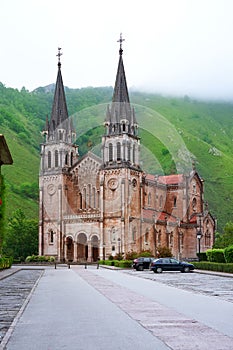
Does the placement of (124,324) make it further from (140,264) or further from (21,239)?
(21,239)

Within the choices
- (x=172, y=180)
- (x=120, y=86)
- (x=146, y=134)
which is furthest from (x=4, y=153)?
(x=146, y=134)

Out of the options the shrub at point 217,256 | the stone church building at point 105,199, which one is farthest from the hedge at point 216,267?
the stone church building at point 105,199

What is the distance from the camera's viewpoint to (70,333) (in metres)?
10.3

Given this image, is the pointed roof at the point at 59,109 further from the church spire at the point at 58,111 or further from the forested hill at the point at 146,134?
A: the forested hill at the point at 146,134

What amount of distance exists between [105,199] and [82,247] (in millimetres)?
7905

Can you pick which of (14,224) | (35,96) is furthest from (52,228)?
(35,96)

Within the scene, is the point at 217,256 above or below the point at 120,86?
below

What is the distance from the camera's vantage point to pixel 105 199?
263 feet

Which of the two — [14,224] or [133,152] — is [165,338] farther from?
[14,224]

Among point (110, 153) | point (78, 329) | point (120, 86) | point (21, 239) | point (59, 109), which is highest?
point (120, 86)

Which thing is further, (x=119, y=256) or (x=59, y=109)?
(x=59, y=109)

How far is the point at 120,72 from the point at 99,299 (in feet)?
221

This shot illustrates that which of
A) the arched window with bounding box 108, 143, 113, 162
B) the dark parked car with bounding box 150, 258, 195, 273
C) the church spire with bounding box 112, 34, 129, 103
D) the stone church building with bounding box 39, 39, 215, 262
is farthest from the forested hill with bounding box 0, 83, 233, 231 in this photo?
→ the dark parked car with bounding box 150, 258, 195, 273

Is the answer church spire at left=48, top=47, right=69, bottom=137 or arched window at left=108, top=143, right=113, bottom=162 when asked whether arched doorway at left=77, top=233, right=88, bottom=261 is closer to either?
arched window at left=108, top=143, right=113, bottom=162
